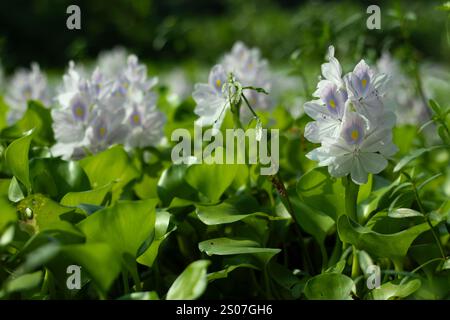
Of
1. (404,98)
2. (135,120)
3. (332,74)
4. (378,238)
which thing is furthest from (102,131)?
(404,98)

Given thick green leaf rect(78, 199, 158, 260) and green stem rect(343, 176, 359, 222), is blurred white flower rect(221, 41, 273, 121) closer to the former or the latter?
green stem rect(343, 176, 359, 222)

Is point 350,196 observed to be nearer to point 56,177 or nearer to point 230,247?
point 230,247

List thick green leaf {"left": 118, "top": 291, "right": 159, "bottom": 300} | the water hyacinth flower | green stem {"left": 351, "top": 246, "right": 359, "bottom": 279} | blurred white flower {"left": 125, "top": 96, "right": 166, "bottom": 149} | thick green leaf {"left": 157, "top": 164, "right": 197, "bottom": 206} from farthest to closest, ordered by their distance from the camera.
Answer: the water hyacinth flower < blurred white flower {"left": 125, "top": 96, "right": 166, "bottom": 149} < thick green leaf {"left": 157, "top": 164, "right": 197, "bottom": 206} < green stem {"left": 351, "top": 246, "right": 359, "bottom": 279} < thick green leaf {"left": 118, "top": 291, "right": 159, "bottom": 300}

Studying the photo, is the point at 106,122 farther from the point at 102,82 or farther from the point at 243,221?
the point at 243,221

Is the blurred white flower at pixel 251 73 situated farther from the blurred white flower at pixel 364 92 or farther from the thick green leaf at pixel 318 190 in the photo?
the blurred white flower at pixel 364 92

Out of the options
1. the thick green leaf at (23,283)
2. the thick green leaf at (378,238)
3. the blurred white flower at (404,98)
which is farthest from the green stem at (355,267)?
the blurred white flower at (404,98)

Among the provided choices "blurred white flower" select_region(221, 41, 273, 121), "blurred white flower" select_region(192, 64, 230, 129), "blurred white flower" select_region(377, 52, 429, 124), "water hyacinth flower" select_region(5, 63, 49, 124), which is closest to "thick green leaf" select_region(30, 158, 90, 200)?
"blurred white flower" select_region(192, 64, 230, 129)
